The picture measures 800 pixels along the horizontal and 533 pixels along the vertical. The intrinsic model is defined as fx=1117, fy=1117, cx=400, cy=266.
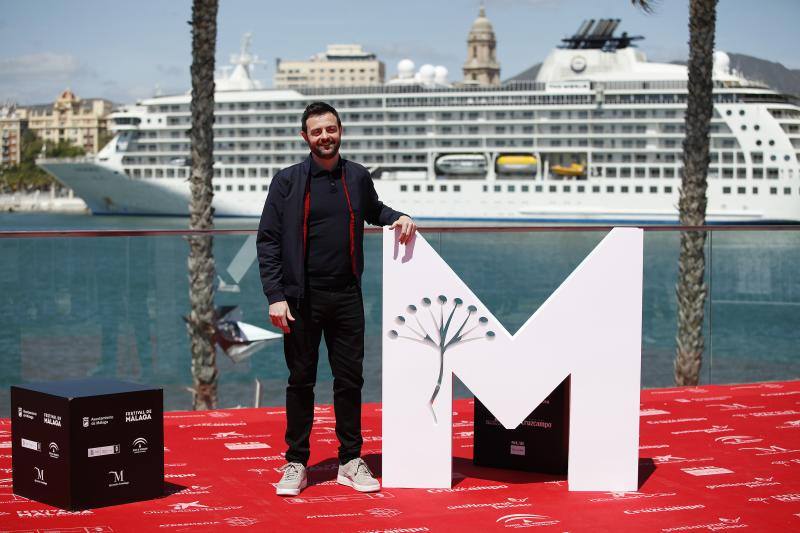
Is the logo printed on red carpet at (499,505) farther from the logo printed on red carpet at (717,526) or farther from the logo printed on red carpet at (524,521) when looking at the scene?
the logo printed on red carpet at (717,526)

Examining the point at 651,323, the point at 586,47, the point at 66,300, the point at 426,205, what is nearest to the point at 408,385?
the point at 66,300

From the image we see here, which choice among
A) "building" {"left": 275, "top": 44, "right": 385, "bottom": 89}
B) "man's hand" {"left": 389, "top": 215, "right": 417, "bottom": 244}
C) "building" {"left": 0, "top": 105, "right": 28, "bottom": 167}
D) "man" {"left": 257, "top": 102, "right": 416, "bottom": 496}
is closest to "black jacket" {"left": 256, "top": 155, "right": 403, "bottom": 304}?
"man" {"left": 257, "top": 102, "right": 416, "bottom": 496}

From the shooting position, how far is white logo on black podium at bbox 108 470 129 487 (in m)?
3.39

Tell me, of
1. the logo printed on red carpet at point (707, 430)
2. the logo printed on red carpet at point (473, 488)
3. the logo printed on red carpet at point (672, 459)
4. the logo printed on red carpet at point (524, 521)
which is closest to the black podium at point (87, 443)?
the logo printed on red carpet at point (473, 488)

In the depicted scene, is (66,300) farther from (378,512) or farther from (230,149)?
(230,149)

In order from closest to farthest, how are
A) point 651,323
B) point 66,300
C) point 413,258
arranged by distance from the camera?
point 413,258
point 66,300
point 651,323

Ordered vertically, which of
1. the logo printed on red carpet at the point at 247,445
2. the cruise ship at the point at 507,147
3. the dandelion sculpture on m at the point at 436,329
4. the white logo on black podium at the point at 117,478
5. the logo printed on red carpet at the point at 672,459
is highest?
the cruise ship at the point at 507,147

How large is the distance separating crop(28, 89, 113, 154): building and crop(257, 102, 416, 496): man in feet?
393

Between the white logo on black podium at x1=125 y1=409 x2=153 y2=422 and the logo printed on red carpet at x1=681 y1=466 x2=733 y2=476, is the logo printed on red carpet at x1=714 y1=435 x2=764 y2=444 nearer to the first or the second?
the logo printed on red carpet at x1=681 y1=466 x2=733 y2=476

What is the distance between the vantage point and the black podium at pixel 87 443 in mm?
3320

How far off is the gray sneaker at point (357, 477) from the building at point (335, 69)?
94537 millimetres

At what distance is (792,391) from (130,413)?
3727 millimetres

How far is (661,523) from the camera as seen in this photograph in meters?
3.27

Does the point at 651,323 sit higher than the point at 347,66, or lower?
lower
